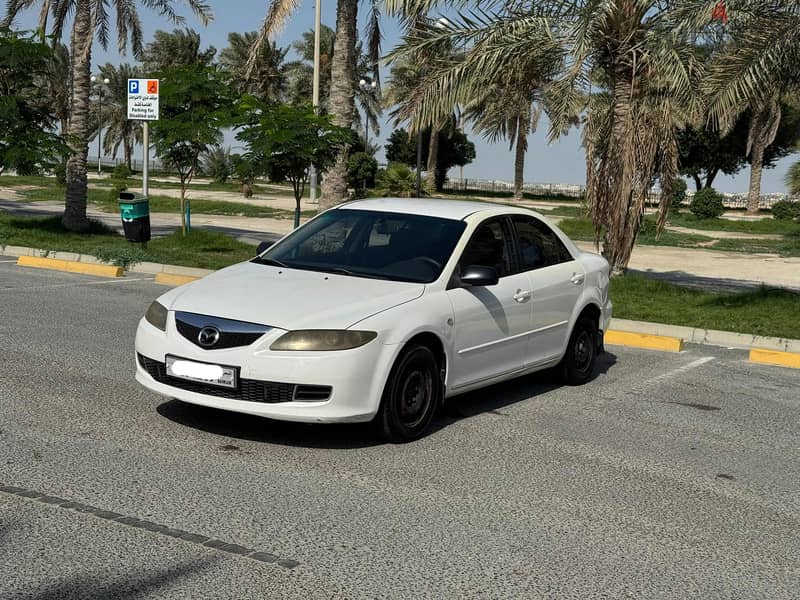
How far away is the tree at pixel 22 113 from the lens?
20828 mm

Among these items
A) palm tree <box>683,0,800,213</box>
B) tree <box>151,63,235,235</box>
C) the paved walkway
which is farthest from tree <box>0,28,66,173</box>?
palm tree <box>683,0,800,213</box>

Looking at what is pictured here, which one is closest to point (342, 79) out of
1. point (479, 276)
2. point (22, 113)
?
point (22, 113)

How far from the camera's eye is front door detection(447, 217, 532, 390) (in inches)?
306

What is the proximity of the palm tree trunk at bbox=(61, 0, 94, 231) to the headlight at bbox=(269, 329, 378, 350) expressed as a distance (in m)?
17.2

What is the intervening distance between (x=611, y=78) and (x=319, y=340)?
39.5 ft

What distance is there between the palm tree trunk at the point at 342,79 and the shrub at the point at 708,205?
27.4 meters

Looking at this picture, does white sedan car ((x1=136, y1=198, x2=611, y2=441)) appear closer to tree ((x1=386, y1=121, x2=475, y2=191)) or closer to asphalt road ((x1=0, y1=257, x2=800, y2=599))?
asphalt road ((x1=0, y1=257, x2=800, y2=599))

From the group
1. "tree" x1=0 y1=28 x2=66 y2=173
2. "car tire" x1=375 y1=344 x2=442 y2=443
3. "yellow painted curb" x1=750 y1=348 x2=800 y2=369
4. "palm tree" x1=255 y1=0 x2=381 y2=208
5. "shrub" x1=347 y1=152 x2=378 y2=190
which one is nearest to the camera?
"car tire" x1=375 y1=344 x2=442 y2=443

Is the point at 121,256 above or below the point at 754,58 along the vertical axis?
below

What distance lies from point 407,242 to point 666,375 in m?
3.60

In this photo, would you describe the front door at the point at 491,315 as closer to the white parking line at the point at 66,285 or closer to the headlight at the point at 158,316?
the headlight at the point at 158,316

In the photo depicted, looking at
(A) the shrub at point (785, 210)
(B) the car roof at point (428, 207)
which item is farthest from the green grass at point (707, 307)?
(A) the shrub at point (785, 210)

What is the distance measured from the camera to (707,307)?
15445 millimetres

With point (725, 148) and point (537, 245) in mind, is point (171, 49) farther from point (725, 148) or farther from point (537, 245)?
point (537, 245)
